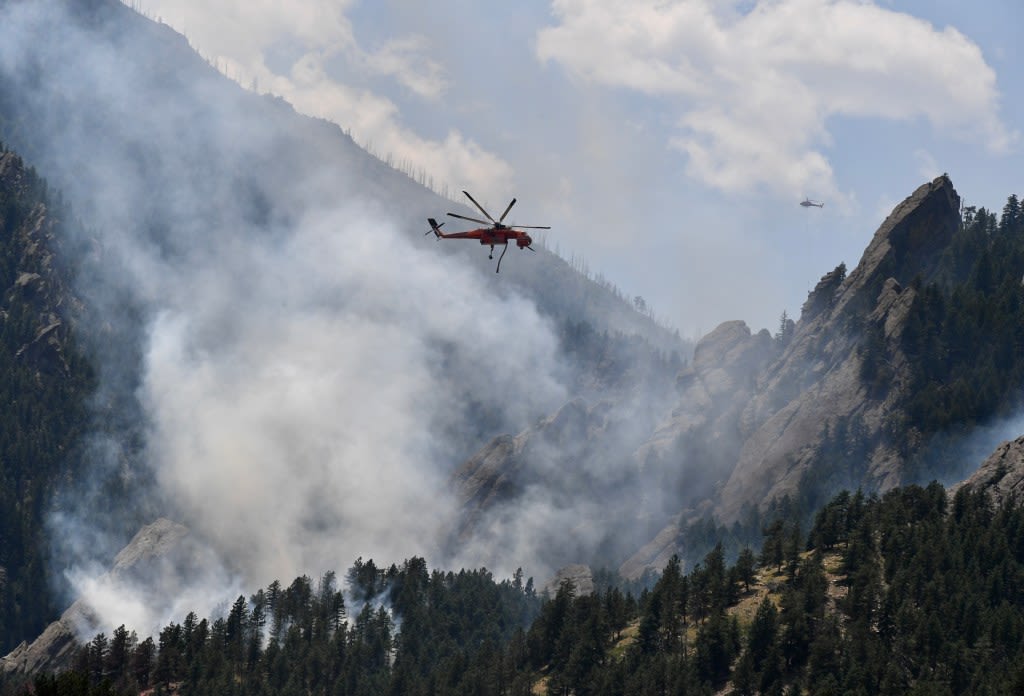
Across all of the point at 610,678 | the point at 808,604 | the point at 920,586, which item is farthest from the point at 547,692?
the point at 920,586

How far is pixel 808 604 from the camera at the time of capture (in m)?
182

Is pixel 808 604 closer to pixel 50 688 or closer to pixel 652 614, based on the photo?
pixel 652 614

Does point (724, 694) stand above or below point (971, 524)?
below

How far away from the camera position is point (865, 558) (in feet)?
631

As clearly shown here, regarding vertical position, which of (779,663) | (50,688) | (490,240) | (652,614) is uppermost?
(490,240)

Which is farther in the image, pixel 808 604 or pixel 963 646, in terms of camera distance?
pixel 808 604

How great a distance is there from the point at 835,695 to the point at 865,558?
111 ft

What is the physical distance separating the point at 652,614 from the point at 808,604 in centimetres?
2471

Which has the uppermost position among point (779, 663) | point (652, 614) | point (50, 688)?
point (652, 614)

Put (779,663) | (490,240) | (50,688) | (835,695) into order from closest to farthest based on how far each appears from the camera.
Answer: (50,688)
(490,240)
(835,695)
(779,663)

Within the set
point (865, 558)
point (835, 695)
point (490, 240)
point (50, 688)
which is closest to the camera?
point (50, 688)

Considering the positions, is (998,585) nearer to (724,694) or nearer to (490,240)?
(724,694)

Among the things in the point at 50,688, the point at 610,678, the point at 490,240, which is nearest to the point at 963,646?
the point at 610,678

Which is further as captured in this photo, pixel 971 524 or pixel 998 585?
pixel 971 524
